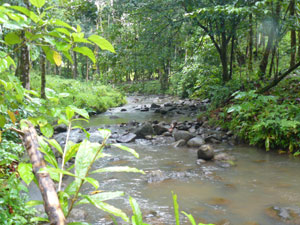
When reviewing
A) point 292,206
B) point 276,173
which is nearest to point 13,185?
point 292,206

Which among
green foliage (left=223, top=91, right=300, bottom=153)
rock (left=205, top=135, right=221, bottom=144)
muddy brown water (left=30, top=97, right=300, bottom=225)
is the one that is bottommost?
muddy brown water (left=30, top=97, right=300, bottom=225)

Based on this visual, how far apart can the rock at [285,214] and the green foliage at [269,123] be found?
9.36 feet

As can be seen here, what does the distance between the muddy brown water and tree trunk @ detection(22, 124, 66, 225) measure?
3.17 meters

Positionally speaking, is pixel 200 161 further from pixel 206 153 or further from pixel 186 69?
pixel 186 69

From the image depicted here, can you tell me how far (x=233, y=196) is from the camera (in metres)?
4.46

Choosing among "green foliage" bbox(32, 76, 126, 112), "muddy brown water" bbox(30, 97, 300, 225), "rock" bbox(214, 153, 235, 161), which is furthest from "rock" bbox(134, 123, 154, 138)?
"green foliage" bbox(32, 76, 126, 112)

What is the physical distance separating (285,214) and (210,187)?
55.3 inches

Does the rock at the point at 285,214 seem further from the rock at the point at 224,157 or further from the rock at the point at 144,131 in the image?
the rock at the point at 144,131

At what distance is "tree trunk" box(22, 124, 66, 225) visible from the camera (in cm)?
64

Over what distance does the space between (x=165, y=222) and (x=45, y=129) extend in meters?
2.97

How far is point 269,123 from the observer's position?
6.73 metres

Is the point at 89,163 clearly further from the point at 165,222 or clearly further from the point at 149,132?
the point at 149,132

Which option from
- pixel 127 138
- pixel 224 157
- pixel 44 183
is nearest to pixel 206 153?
pixel 224 157

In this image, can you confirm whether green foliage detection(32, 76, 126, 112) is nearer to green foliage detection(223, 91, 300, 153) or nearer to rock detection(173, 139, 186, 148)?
rock detection(173, 139, 186, 148)
